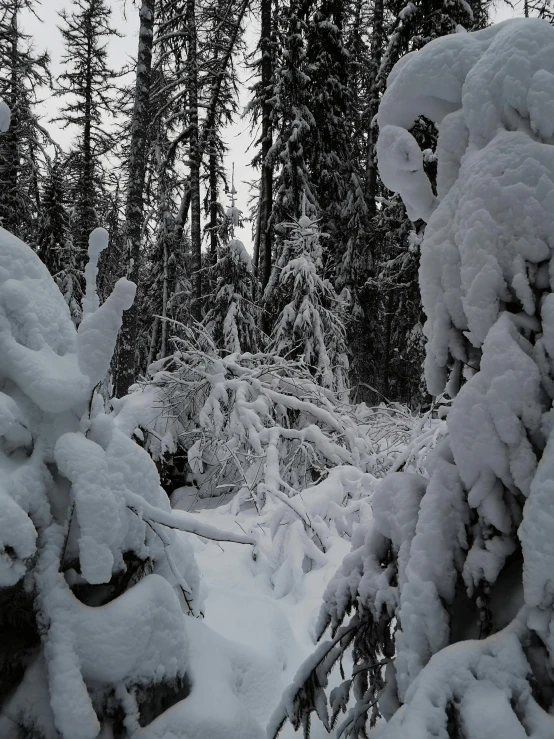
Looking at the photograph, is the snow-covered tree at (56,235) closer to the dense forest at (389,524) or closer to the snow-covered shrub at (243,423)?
the snow-covered shrub at (243,423)

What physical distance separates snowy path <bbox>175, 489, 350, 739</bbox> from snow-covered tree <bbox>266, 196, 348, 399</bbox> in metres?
6.41

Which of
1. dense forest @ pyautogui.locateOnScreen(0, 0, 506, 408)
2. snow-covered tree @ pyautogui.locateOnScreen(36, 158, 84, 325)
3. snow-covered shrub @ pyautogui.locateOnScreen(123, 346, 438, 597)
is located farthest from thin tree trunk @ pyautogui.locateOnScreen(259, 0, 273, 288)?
snow-covered shrub @ pyautogui.locateOnScreen(123, 346, 438, 597)

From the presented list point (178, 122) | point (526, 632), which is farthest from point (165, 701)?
point (178, 122)

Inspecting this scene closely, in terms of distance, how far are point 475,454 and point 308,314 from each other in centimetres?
917

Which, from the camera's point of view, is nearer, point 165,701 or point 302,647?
point 165,701

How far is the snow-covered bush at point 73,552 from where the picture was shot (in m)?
1.49

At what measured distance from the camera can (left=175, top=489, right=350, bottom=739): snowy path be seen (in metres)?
2.23

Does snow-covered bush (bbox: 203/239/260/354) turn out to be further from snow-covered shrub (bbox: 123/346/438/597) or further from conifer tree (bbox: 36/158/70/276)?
conifer tree (bbox: 36/158/70/276)

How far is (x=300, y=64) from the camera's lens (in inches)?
535

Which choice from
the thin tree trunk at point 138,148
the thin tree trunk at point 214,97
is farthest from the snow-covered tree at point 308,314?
the thin tree trunk at point 214,97

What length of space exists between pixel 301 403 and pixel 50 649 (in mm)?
5369

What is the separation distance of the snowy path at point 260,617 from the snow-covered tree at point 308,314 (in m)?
6.41

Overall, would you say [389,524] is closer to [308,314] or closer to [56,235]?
[308,314]

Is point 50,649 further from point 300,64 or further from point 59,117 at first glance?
point 59,117
